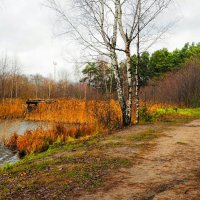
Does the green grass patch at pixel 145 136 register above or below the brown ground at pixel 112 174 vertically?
above

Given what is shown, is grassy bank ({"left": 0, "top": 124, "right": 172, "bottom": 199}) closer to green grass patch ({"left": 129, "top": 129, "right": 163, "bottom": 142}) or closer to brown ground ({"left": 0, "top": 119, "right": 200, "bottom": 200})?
brown ground ({"left": 0, "top": 119, "right": 200, "bottom": 200})

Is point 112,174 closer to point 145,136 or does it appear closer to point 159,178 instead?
point 159,178

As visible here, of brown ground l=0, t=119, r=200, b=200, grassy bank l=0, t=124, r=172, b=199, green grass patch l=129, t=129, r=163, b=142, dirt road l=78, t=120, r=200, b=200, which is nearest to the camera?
dirt road l=78, t=120, r=200, b=200

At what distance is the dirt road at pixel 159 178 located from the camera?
14.3ft

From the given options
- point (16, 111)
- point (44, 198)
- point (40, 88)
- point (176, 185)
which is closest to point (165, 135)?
point (176, 185)

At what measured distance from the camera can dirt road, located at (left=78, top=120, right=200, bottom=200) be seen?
4.35m

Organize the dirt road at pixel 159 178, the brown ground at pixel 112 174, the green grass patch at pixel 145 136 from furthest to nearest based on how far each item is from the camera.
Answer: the green grass patch at pixel 145 136
the brown ground at pixel 112 174
the dirt road at pixel 159 178

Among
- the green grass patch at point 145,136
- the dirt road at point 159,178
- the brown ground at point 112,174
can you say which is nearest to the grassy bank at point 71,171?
the brown ground at point 112,174

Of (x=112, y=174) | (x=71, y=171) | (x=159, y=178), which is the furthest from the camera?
(x=71, y=171)

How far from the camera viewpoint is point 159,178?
5148 mm

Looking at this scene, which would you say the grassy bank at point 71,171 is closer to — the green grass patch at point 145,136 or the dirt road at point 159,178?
the dirt road at point 159,178

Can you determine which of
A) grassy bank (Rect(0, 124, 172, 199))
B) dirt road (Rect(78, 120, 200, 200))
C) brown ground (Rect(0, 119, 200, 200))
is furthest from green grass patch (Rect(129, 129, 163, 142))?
dirt road (Rect(78, 120, 200, 200))

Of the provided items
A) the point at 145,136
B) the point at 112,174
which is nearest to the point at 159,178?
the point at 112,174

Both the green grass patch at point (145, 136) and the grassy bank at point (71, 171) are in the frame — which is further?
the green grass patch at point (145, 136)
